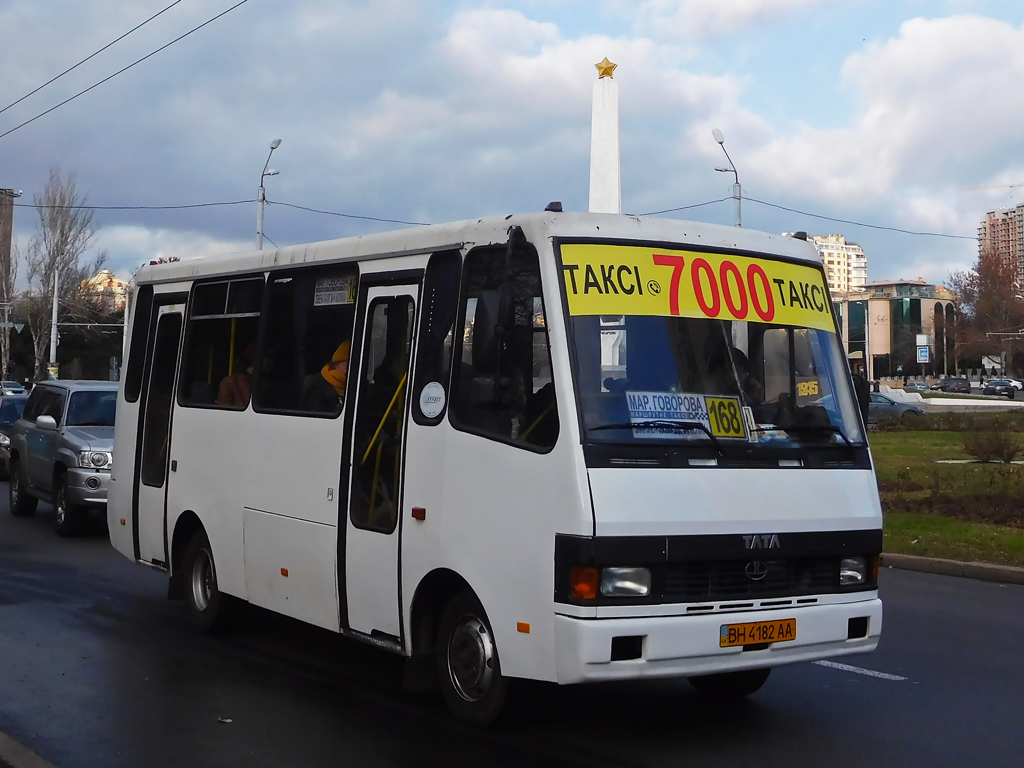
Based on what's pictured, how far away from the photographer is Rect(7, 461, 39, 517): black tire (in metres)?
17.1

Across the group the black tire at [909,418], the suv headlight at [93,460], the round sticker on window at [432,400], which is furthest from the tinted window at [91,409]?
the black tire at [909,418]

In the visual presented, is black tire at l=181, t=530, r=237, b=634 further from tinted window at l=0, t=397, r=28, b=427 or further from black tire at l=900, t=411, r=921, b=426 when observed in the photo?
black tire at l=900, t=411, r=921, b=426

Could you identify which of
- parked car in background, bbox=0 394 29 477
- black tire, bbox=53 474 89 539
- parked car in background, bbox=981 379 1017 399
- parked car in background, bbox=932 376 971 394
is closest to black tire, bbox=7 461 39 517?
black tire, bbox=53 474 89 539

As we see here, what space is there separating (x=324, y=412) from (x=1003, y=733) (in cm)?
416

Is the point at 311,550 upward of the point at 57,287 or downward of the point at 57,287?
downward

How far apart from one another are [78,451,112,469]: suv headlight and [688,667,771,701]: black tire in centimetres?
973

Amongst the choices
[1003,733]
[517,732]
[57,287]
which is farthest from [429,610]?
[57,287]

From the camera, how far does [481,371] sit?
20.2 feet

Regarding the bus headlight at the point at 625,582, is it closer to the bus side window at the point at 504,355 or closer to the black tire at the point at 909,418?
the bus side window at the point at 504,355

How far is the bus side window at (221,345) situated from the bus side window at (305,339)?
0.73ft

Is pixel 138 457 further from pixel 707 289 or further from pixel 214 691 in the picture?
pixel 707 289

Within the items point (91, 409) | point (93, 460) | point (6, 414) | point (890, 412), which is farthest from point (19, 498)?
point (890, 412)

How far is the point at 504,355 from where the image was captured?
602cm

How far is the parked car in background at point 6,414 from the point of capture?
74.2 feet
